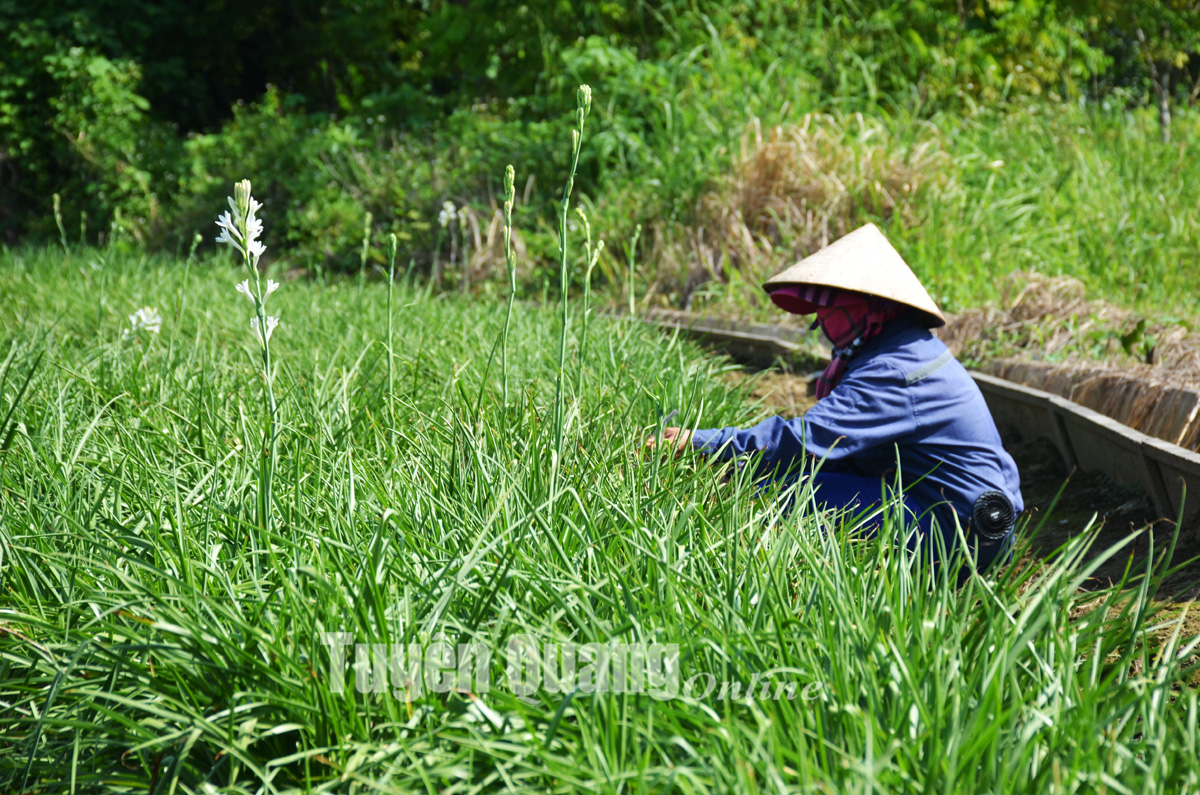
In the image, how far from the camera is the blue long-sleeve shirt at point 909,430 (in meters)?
2.68

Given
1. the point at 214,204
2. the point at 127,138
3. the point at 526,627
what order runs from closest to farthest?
the point at 526,627 < the point at 214,204 < the point at 127,138

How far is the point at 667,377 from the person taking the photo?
3.55 metres

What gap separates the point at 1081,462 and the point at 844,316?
64.3 inches

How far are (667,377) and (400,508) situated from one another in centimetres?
174

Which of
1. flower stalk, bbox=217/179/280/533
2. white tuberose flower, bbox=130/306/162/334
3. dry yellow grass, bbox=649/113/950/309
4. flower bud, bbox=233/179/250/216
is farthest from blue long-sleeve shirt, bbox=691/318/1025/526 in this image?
dry yellow grass, bbox=649/113/950/309

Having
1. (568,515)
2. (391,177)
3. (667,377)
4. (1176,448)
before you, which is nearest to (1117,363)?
(1176,448)

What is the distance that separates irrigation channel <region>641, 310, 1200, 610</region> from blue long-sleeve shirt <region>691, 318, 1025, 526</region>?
244 millimetres

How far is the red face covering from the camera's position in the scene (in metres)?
2.92

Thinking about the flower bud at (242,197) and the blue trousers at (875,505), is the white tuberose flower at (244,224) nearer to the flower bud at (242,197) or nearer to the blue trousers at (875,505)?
the flower bud at (242,197)

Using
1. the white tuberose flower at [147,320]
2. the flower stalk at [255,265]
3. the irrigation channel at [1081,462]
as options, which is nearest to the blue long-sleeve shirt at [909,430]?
the irrigation channel at [1081,462]

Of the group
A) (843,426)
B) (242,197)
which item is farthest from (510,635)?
(843,426)

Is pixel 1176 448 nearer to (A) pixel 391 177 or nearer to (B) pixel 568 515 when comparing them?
(B) pixel 568 515

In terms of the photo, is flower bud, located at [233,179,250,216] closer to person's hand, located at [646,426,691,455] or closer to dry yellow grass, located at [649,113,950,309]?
person's hand, located at [646,426,691,455]

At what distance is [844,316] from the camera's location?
9.75 ft
